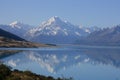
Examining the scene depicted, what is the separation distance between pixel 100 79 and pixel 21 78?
23.9 meters

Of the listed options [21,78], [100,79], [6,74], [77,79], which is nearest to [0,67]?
→ [6,74]

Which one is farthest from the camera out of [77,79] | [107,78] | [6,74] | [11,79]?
[107,78]

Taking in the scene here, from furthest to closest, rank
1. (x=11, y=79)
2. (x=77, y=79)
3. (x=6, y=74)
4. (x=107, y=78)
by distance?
(x=107, y=78) → (x=77, y=79) → (x=6, y=74) → (x=11, y=79)

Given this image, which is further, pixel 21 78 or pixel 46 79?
pixel 46 79

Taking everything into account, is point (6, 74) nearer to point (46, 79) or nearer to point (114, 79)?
point (46, 79)

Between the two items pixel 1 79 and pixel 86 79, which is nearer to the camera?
pixel 1 79

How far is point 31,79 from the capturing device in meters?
30.0

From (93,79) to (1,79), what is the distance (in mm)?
24608

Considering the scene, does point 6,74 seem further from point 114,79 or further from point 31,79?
point 114,79

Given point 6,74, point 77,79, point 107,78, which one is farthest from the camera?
point 107,78

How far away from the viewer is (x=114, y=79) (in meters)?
52.7

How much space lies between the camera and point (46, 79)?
33.9 meters

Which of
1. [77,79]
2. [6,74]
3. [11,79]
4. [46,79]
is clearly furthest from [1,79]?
[77,79]

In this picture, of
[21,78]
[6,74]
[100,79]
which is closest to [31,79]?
[21,78]
